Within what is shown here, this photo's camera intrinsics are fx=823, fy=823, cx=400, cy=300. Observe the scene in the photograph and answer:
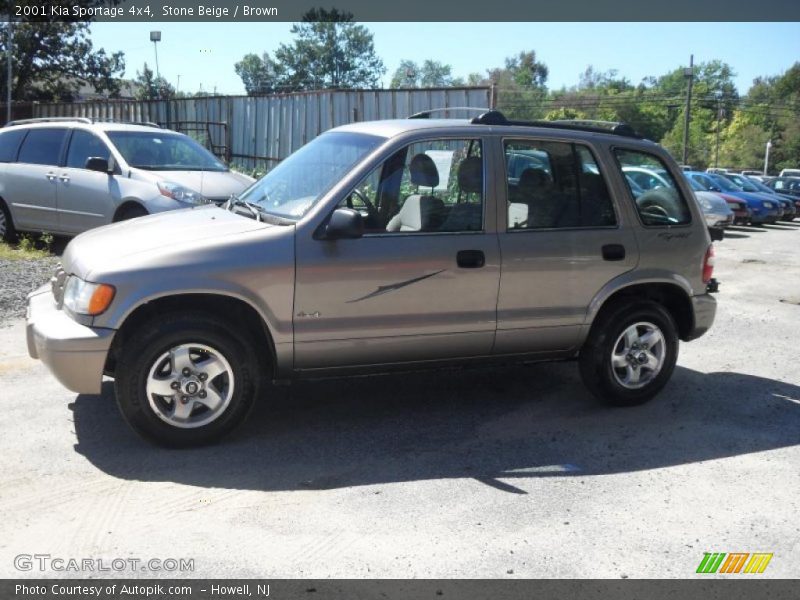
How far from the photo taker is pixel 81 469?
4523 millimetres

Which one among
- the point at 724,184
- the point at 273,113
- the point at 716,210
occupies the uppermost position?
the point at 273,113

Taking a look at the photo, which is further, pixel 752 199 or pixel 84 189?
pixel 752 199

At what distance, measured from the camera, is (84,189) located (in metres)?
10.5

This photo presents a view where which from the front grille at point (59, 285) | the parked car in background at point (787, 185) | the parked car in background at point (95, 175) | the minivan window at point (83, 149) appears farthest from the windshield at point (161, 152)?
the parked car in background at point (787, 185)

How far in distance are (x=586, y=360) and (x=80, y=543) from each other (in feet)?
11.3

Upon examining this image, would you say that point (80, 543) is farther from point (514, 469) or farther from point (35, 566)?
point (514, 469)

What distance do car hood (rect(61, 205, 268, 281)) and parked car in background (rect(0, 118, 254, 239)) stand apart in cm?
441

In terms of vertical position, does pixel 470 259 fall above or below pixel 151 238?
below

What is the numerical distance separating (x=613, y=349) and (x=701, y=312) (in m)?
0.81

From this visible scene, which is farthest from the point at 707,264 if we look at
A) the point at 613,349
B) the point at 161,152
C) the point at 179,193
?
the point at 161,152

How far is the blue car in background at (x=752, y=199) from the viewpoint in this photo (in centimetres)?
2398

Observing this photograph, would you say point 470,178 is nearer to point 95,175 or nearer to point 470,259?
point 470,259

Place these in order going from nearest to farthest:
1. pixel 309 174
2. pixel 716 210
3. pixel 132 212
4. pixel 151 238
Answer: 1. pixel 151 238
2. pixel 309 174
3. pixel 132 212
4. pixel 716 210

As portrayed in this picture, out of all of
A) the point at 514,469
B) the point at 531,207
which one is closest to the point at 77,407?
the point at 514,469
